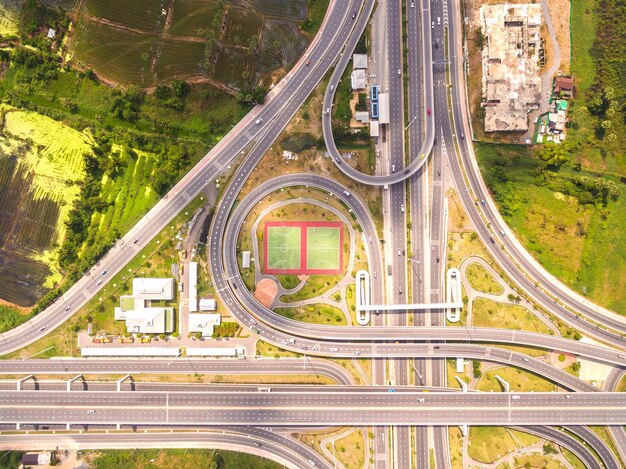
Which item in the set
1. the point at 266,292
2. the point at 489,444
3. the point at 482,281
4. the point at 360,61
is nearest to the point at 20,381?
the point at 266,292

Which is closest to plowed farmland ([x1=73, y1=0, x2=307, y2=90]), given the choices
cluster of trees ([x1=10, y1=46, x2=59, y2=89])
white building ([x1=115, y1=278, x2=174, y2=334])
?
cluster of trees ([x1=10, y1=46, x2=59, y2=89])

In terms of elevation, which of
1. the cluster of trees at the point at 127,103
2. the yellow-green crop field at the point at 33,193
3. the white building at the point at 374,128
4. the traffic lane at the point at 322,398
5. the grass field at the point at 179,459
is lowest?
the grass field at the point at 179,459

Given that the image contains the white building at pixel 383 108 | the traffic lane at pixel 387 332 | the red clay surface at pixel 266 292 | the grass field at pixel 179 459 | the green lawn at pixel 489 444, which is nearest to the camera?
the green lawn at pixel 489 444

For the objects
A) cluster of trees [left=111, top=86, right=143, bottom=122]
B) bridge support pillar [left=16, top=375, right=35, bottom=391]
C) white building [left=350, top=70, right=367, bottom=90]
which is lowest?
bridge support pillar [left=16, top=375, right=35, bottom=391]

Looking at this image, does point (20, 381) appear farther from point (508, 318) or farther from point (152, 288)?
point (508, 318)

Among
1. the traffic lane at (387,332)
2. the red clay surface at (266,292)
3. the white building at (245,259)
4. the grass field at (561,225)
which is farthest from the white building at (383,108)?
the red clay surface at (266,292)

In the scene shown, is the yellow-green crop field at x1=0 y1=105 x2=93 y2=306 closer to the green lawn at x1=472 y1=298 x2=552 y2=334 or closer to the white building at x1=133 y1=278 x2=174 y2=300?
the white building at x1=133 y1=278 x2=174 y2=300

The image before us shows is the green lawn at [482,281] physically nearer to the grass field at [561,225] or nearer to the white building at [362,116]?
Result: the grass field at [561,225]
